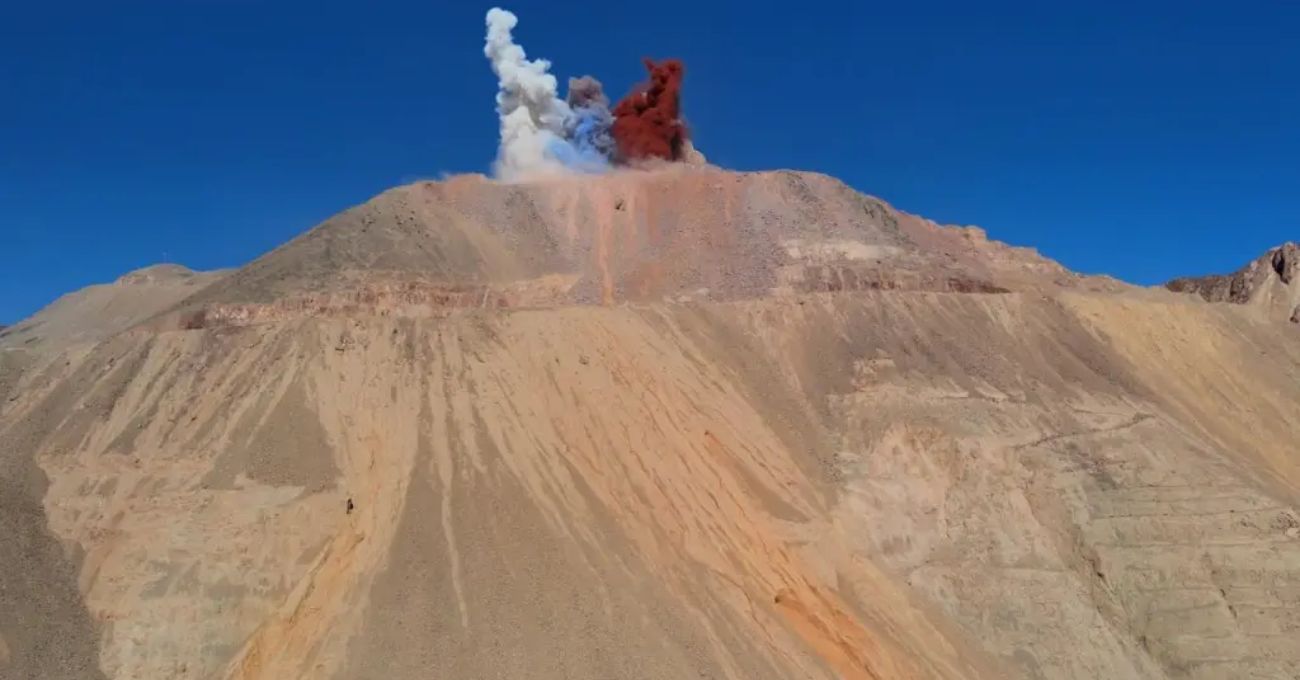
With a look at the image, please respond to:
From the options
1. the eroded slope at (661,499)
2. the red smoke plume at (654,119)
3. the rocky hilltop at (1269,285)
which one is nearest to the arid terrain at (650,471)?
the eroded slope at (661,499)

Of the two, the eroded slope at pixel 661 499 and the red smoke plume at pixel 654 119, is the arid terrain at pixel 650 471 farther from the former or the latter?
the red smoke plume at pixel 654 119

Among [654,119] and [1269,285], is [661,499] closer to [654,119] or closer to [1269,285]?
[654,119]

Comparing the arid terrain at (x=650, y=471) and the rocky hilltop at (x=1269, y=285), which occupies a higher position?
the rocky hilltop at (x=1269, y=285)

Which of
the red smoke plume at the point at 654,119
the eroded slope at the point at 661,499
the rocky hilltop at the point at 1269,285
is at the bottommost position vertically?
→ the eroded slope at the point at 661,499

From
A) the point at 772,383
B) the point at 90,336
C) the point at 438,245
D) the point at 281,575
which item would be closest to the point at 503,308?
the point at 438,245

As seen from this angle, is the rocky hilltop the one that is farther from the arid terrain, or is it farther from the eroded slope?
the eroded slope

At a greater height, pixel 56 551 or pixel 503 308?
pixel 503 308

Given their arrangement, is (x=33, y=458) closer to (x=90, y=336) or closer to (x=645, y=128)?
(x=90, y=336)
